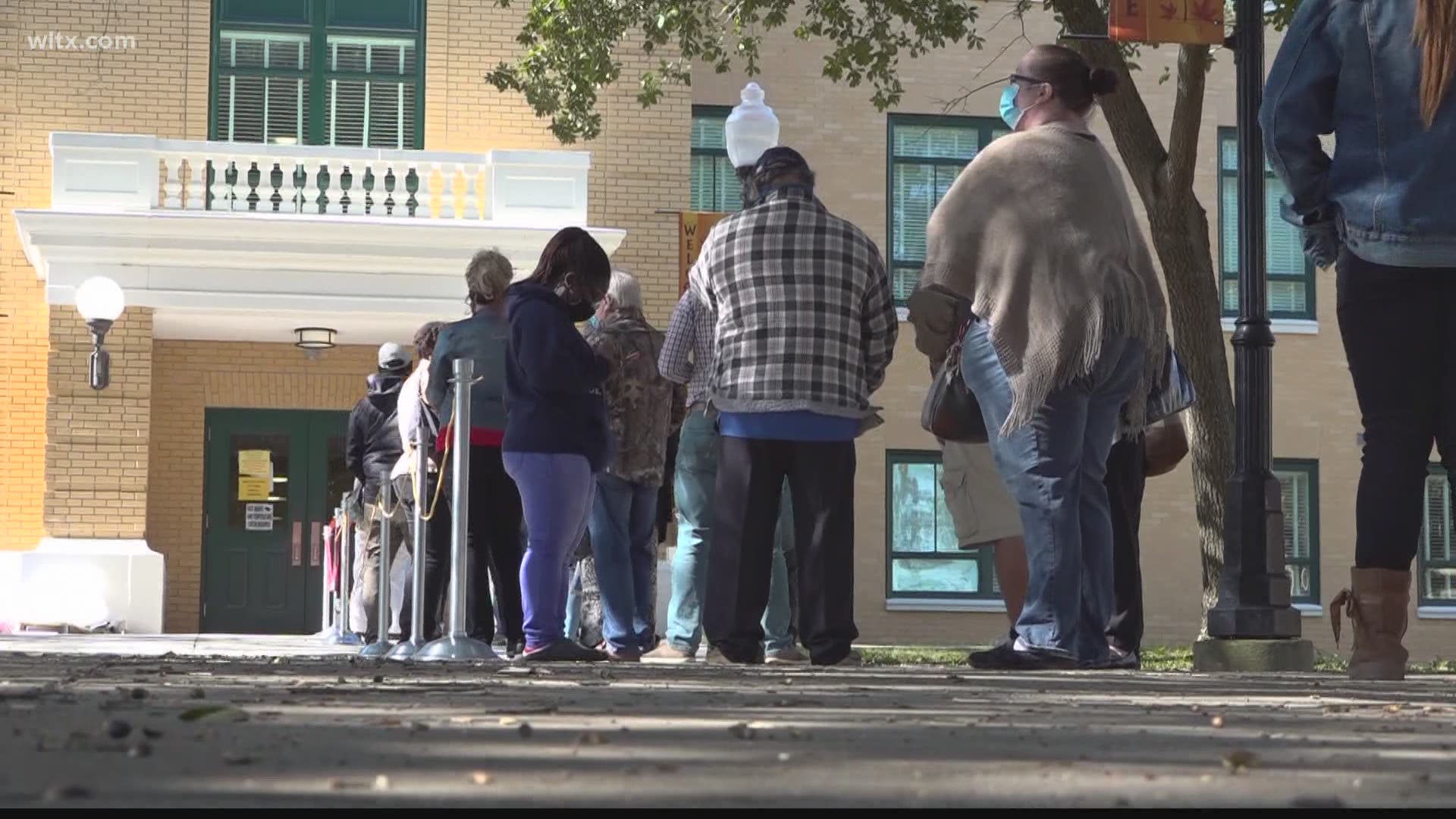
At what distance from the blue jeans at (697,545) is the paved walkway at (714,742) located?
10.6 feet

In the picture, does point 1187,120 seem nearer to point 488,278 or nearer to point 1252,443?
point 1252,443

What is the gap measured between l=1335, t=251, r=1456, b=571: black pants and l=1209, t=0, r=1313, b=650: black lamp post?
287cm

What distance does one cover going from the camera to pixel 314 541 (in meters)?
25.5

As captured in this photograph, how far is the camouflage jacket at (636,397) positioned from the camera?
33.4ft

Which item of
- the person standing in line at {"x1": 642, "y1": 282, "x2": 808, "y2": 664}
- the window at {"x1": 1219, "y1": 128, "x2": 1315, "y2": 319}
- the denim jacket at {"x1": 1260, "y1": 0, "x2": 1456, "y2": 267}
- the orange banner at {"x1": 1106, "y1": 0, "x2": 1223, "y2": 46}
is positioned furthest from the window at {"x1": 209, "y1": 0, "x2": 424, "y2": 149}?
the denim jacket at {"x1": 1260, "y1": 0, "x2": 1456, "y2": 267}

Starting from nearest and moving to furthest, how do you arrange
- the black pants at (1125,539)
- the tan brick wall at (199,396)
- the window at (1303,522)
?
the black pants at (1125,539) < the tan brick wall at (199,396) < the window at (1303,522)

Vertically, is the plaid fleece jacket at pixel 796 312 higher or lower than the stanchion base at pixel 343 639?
higher

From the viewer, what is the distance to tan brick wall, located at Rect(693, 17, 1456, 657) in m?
26.3

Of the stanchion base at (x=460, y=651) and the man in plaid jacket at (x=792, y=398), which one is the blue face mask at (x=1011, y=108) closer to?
the man in plaid jacket at (x=792, y=398)

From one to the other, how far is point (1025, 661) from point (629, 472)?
294cm

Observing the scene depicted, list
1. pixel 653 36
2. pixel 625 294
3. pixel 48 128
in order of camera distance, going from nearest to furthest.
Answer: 1. pixel 625 294
2. pixel 653 36
3. pixel 48 128

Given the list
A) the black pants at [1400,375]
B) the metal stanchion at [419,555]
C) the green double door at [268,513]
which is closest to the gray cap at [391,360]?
the metal stanchion at [419,555]

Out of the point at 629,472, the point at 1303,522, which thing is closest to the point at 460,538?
the point at 629,472

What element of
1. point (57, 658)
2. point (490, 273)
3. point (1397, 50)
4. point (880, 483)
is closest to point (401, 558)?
point (490, 273)
